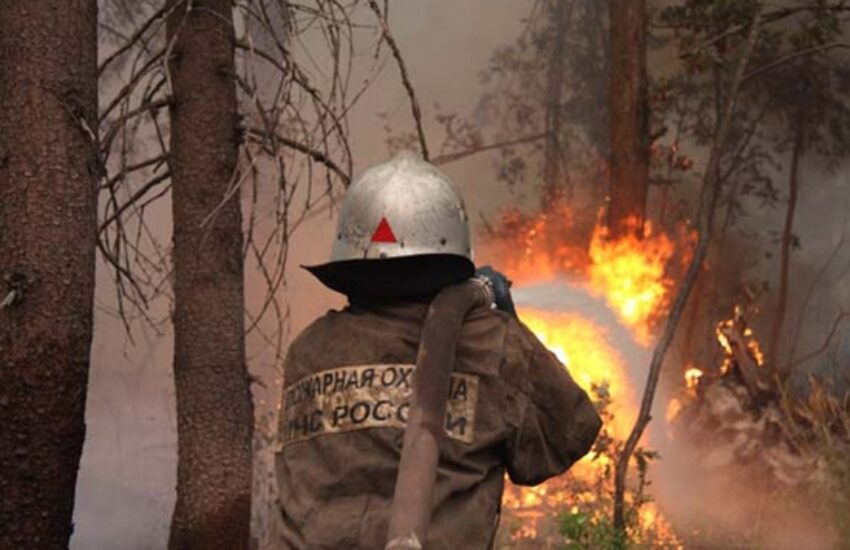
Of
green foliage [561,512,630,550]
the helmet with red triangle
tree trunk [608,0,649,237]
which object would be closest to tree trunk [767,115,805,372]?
tree trunk [608,0,649,237]

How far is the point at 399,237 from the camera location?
2.96m

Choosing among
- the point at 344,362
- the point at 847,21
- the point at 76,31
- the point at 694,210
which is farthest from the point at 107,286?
the point at 344,362

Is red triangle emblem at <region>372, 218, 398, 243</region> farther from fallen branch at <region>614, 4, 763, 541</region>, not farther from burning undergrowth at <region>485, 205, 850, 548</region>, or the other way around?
burning undergrowth at <region>485, 205, 850, 548</region>

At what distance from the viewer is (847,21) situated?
394 inches

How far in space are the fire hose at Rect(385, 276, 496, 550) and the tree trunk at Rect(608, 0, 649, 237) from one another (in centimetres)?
704

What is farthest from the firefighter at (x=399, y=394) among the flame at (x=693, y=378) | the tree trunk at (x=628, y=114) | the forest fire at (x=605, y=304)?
the flame at (x=693, y=378)

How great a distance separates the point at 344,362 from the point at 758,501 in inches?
267

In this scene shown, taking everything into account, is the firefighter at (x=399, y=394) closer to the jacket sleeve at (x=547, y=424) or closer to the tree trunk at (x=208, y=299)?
the jacket sleeve at (x=547, y=424)

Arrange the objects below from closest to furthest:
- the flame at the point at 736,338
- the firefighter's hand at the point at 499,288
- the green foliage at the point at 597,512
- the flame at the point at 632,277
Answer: the firefighter's hand at the point at 499,288
the green foliage at the point at 597,512
the flame at the point at 736,338
the flame at the point at 632,277

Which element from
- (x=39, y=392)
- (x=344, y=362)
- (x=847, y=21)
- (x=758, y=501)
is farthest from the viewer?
(x=847, y=21)

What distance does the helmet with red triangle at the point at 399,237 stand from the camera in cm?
297

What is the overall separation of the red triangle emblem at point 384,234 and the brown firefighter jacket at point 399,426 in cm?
16

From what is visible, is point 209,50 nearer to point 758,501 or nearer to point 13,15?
point 13,15

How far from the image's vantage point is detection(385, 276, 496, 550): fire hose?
264 centimetres
